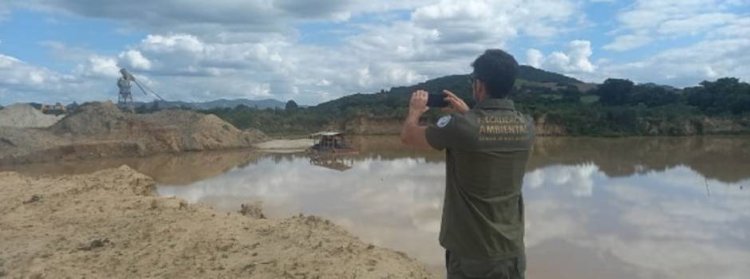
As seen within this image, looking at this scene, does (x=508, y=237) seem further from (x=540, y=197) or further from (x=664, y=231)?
(x=540, y=197)

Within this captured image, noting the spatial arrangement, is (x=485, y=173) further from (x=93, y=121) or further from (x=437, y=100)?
(x=93, y=121)

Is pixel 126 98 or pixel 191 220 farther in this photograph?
pixel 126 98

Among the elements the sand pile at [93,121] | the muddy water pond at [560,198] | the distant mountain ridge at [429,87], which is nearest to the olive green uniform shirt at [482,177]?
the muddy water pond at [560,198]

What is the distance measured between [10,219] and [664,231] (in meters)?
11.3

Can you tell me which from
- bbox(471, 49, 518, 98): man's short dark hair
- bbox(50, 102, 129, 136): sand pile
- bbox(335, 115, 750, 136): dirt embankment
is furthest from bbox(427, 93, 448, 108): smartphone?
bbox(335, 115, 750, 136): dirt embankment

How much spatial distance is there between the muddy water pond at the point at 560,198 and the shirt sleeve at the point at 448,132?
661 cm

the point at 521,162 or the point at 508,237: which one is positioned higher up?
the point at 521,162

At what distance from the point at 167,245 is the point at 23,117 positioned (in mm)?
37751

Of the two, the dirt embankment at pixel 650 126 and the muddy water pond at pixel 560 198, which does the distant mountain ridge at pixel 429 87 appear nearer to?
the dirt embankment at pixel 650 126

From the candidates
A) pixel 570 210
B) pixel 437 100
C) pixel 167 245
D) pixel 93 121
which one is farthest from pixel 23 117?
pixel 437 100

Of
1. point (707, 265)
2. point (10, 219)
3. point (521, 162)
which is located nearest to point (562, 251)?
point (707, 265)

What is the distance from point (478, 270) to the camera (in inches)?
100.0

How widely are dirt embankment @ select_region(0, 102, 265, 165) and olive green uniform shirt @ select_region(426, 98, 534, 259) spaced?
30.3 metres

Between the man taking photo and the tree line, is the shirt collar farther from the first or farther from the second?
the tree line
